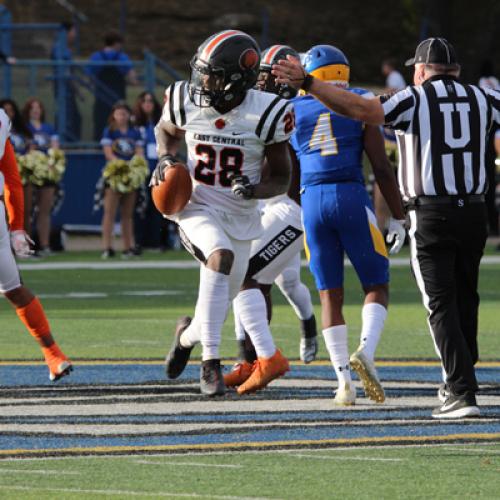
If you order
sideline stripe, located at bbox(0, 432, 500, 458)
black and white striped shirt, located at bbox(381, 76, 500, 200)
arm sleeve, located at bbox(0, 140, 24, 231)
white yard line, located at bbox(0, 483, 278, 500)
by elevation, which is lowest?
sideline stripe, located at bbox(0, 432, 500, 458)

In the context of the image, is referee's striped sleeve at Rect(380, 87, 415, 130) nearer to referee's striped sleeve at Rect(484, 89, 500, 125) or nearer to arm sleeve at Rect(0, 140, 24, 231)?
referee's striped sleeve at Rect(484, 89, 500, 125)

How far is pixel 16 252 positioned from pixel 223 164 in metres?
1.39

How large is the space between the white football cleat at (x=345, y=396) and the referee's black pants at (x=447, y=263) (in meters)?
0.56

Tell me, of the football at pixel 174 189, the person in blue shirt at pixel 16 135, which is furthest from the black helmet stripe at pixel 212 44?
the person in blue shirt at pixel 16 135

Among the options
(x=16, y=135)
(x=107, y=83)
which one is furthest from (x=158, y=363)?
(x=107, y=83)

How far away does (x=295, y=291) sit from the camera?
432 inches

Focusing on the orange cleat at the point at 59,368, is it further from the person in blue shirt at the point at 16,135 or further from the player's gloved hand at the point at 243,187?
the person in blue shirt at the point at 16,135

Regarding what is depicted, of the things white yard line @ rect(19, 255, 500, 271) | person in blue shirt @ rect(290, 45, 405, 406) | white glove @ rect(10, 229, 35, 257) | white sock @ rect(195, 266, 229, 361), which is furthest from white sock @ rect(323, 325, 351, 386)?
white yard line @ rect(19, 255, 500, 271)

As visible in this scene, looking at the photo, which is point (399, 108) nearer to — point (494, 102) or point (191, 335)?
point (494, 102)

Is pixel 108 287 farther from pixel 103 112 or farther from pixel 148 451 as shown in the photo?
pixel 148 451

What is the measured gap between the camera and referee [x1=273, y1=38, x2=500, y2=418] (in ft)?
27.6

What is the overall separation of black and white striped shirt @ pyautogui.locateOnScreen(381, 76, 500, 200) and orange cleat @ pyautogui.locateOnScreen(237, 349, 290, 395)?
1256mm

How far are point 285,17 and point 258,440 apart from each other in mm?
34101

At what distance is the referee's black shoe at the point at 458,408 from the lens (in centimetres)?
826
